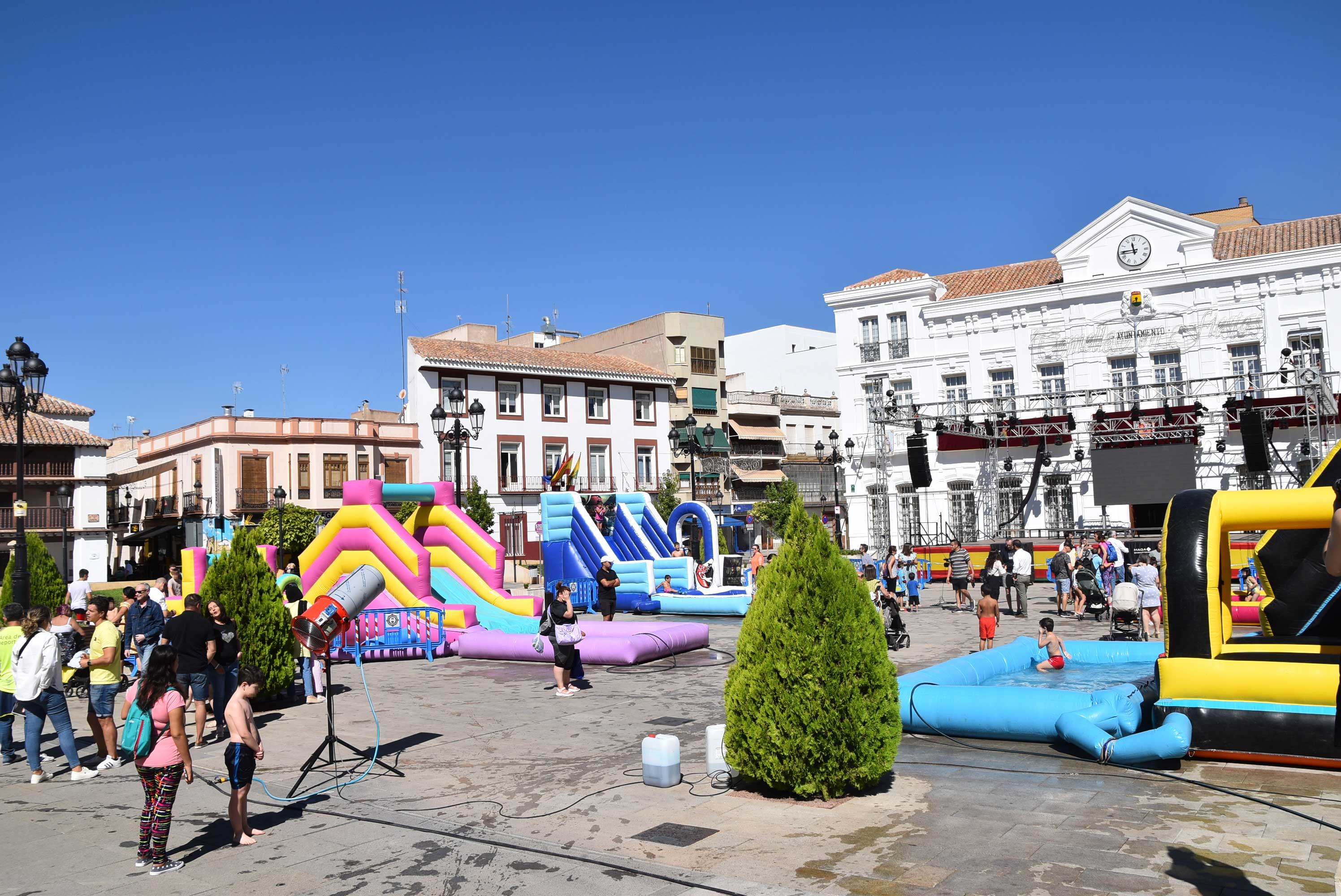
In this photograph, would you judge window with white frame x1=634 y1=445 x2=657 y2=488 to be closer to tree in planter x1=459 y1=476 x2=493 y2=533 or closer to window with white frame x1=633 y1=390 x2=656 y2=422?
window with white frame x1=633 y1=390 x2=656 y2=422

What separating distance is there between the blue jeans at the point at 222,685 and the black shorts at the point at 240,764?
4.02m

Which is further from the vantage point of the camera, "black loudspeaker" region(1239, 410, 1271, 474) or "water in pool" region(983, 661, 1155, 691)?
"black loudspeaker" region(1239, 410, 1271, 474)

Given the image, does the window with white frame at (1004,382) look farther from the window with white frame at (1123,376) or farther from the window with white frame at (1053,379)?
the window with white frame at (1123,376)

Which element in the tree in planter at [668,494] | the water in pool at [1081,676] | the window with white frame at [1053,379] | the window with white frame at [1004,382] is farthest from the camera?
the tree in planter at [668,494]

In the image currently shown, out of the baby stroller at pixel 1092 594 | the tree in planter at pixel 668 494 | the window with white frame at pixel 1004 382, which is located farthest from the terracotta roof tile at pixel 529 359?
the baby stroller at pixel 1092 594

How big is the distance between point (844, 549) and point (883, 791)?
32.0 m

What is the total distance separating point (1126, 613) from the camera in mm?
15508

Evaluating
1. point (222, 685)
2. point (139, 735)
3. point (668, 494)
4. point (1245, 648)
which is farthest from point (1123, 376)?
point (139, 735)

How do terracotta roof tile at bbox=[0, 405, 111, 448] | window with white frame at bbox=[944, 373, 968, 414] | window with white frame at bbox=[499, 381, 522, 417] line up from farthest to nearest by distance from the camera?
1. window with white frame at bbox=[499, 381, 522, 417]
2. terracotta roof tile at bbox=[0, 405, 111, 448]
3. window with white frame at bbox=[944, 373, 968, 414]

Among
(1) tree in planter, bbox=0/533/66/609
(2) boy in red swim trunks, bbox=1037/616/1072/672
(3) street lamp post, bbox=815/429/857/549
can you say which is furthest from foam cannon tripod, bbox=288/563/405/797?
(3) street lamp post, bbox=815/429/857/549

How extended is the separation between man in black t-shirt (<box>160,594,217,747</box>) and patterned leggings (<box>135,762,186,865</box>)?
3.53 m

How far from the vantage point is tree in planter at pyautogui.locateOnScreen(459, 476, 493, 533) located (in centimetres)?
3694

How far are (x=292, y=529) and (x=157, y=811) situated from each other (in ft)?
94.8

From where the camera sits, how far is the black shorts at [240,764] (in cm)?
695
